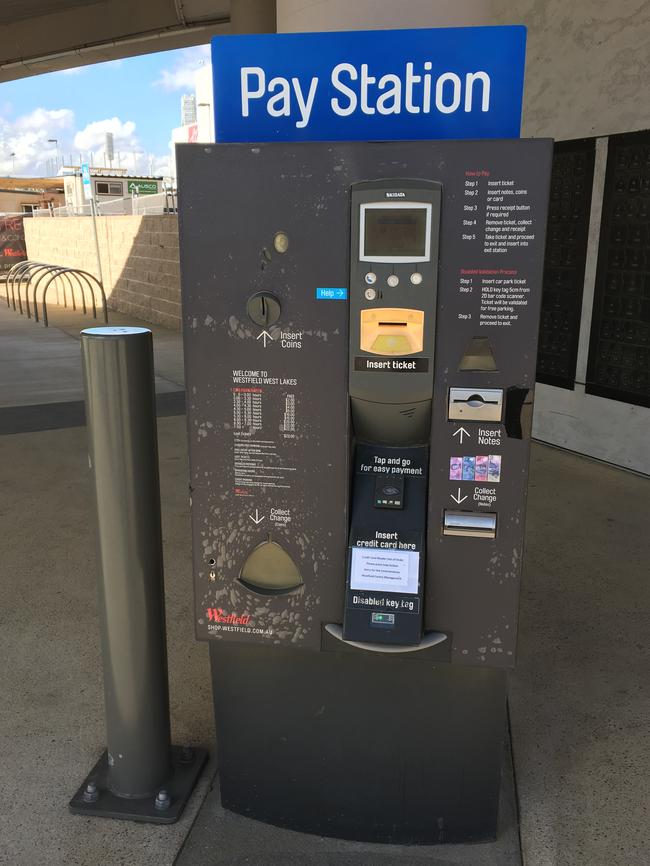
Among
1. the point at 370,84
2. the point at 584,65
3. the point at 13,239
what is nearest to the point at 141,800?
the point at 370,84

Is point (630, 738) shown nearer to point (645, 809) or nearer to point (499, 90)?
point (645, 809)

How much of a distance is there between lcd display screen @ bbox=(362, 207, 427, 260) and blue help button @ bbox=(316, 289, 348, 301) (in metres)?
0.08

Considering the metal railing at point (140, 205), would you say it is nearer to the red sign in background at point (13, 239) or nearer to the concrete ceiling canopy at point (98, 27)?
the concrete ceiling canopy at point (98, 27)

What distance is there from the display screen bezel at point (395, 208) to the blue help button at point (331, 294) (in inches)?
3.0

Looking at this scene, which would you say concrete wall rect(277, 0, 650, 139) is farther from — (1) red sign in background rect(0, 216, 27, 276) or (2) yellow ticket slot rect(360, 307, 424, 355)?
(1) red sign in background rect(0, 216, 27, 276)

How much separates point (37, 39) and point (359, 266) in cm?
1119

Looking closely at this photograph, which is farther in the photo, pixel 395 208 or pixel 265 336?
pixel 265 336

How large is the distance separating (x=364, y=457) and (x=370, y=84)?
0.79 meters

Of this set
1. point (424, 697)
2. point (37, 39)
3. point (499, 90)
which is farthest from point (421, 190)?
point (37, 39)

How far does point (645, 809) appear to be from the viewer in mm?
1991

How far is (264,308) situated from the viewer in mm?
1543

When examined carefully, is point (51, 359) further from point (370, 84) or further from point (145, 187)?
point (145, 187)

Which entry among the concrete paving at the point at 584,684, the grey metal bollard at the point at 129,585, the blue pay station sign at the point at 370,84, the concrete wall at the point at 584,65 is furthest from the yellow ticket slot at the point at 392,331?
the concrete wall at the point at 584,65

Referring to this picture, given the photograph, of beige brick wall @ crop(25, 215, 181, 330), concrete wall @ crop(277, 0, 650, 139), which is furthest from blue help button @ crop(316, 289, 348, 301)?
beige brick wall @ crop(25, 215, 181, 330)
